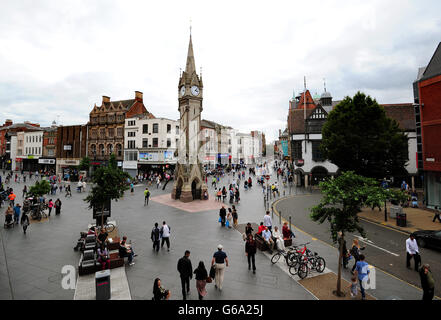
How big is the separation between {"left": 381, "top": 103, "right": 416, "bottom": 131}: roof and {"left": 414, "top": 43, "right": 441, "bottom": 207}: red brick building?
1991 cm

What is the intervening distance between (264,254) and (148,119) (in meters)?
45.4

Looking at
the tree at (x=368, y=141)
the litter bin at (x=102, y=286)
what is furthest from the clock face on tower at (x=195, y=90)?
the litter bin at (x=102, y=286)

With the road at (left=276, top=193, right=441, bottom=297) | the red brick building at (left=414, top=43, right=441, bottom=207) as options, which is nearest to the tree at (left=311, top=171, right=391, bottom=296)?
the road at (left=276, top=193, right=441, bottom=297)

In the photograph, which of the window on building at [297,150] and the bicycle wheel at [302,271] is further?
the window on building at [297,150]

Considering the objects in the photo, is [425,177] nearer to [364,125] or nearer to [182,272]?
[364,125]

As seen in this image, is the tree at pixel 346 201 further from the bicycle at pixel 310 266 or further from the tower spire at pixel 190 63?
the tower spire at pixel 190 63

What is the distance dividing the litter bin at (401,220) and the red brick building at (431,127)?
8.74 meters

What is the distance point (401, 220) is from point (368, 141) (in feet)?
24.4

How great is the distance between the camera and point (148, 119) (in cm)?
5047

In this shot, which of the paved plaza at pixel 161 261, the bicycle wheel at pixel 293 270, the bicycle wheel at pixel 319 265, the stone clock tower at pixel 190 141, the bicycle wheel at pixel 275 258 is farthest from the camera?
the stone clock tower at pixel 190 141

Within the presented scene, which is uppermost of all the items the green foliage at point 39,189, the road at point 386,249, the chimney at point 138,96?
the chimney at point 138,96

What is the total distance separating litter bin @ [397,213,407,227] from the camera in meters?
16.5

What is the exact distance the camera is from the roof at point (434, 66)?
2105 cm
